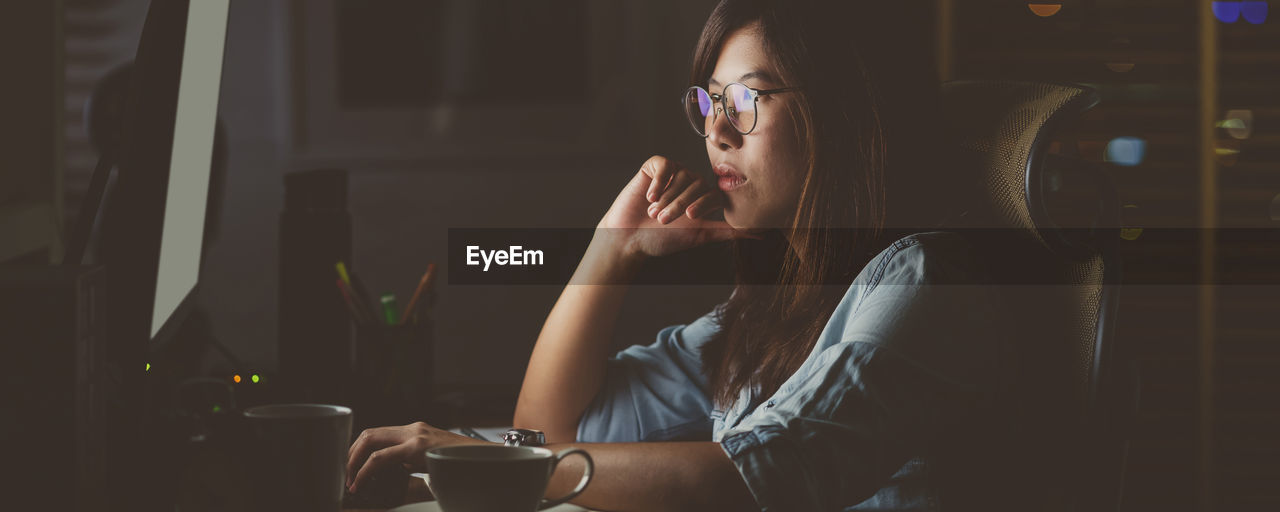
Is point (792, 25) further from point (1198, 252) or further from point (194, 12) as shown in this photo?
point (1198, 252)

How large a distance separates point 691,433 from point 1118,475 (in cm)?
43

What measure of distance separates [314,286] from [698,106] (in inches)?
21.5

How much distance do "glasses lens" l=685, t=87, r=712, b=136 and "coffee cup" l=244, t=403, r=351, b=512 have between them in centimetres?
51

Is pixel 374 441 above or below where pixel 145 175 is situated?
below

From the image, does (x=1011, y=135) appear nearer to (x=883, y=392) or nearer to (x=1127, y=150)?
(x=883, y=392)

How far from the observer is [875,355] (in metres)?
0.67

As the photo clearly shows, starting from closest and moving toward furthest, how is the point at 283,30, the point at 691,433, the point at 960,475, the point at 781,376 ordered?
the point at 960,475
the point at 781,376
the point at 691,433
the point at 283,30

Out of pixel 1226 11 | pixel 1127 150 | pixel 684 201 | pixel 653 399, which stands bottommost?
pixel 653 399

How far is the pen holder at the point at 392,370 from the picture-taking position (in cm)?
110

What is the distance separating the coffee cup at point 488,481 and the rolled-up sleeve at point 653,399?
1.53ft

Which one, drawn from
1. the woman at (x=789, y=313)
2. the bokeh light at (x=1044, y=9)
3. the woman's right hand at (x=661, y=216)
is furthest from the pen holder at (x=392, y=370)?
the bokeh light at (x=1044, y=9)

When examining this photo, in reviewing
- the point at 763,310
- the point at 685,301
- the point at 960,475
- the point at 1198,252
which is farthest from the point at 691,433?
the point at 1198,252

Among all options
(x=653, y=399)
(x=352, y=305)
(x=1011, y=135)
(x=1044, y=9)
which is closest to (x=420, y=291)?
(x=352, y=305)

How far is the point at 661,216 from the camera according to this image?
0.98 m
